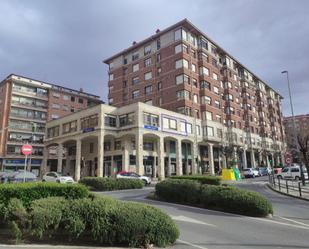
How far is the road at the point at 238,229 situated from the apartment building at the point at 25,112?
51821 mm

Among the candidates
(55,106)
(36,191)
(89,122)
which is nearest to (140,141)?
(89,122)

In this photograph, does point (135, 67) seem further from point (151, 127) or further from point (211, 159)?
point (211, 159)

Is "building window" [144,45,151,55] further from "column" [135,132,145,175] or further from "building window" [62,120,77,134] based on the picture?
"column" [135,132,145,175]

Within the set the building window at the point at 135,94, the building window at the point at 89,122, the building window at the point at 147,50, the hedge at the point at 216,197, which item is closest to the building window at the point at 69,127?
the building window at the point at 89,122

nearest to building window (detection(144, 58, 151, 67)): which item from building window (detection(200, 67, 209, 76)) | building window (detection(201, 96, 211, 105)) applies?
building window (detection(200, 67, 209, 76))

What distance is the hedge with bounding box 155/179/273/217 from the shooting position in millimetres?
11500

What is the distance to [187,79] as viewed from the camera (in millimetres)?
47875

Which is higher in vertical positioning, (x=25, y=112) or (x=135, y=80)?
(x=135, y=80)

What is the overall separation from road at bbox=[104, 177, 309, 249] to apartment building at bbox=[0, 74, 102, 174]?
51.8 m

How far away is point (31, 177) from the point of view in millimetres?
26328

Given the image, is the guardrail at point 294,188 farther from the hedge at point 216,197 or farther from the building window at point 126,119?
the building window at point 126,119

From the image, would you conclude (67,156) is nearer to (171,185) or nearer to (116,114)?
(116,114)

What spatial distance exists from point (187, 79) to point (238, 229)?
40.5 meters

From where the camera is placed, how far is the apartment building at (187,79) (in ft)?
159
